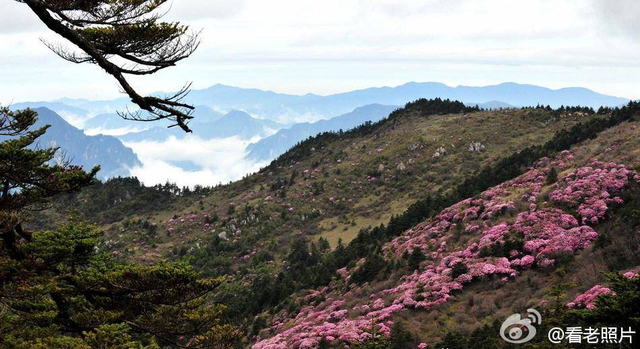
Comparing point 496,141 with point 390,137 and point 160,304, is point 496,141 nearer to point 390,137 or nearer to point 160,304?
point 390,137

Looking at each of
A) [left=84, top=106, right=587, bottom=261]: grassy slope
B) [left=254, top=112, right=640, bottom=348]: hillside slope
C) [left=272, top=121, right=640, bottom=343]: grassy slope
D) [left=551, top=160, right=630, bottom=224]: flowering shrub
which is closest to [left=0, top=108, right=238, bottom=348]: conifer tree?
[left=254, top=112, right=640, bottom=348]: hillside slope

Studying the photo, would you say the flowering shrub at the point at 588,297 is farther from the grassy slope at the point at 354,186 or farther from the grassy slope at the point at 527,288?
the grassy slope at the point at 354,186

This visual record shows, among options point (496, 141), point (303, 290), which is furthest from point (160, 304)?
point (496, 141)

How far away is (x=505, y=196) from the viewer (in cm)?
2981

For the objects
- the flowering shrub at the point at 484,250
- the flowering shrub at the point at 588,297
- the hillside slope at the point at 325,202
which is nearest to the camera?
the flowering shrub at the point at 588,297

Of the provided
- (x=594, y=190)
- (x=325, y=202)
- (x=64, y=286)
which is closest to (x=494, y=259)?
(x=594, y=190)

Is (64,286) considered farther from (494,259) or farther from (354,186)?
(354,186)

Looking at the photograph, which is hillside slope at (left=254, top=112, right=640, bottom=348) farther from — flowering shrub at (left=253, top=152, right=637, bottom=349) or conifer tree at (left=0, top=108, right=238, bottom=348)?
conifer tree at (left=0, top=108, right=238, bottom=348)

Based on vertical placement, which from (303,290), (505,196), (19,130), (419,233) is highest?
(19,130)

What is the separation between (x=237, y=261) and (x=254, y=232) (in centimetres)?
589
